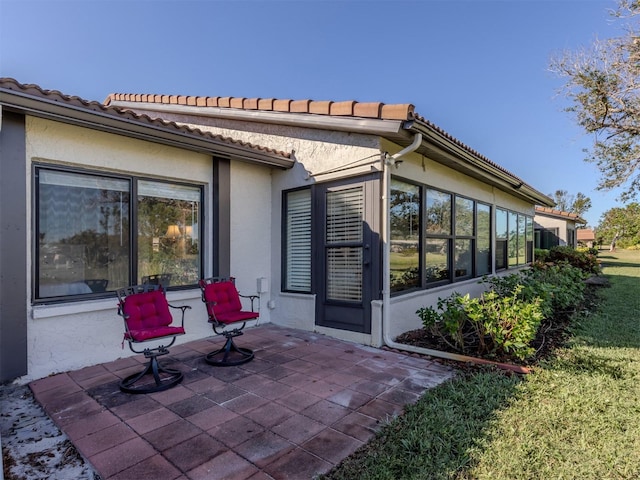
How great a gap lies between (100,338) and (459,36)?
10604mm

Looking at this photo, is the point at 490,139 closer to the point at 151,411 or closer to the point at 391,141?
the point at 391,141

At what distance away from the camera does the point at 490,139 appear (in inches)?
723

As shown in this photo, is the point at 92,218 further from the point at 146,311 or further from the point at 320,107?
the point at 320,107

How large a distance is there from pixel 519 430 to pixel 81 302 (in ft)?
16.6

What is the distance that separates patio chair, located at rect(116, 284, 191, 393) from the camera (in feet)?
12.2

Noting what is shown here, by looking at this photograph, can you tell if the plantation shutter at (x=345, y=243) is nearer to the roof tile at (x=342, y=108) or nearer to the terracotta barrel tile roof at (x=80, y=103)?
the roof tile at (x=342, y=108)

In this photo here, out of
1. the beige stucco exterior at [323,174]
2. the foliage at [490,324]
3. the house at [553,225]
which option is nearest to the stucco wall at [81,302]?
the beige stucco exterior at [323,174]

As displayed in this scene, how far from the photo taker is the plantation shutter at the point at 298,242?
6.25 metres

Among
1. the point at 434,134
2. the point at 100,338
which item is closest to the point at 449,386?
the point at 434,134

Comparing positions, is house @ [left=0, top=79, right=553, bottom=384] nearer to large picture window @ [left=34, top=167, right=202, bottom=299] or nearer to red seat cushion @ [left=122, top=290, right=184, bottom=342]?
large picture window @ [left=34, top=167, right=202, bottom=299]

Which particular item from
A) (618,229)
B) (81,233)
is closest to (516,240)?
(81,233)

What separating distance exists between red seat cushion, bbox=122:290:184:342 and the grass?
2500mm

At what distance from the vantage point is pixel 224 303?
4891 millimetres

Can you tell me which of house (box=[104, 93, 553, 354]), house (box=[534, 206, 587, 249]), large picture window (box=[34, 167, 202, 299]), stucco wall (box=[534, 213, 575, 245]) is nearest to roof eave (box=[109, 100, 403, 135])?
house (box=[104, 93, 553, 354])
